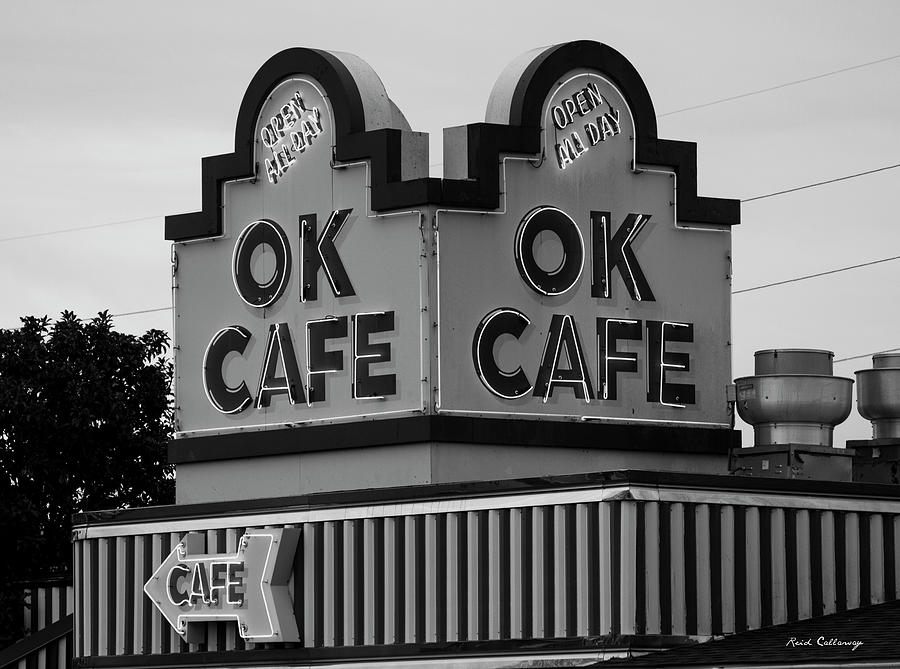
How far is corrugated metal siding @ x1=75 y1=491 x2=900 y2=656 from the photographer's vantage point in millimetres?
26547

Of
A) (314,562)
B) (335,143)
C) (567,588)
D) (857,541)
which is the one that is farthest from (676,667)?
(335,143)

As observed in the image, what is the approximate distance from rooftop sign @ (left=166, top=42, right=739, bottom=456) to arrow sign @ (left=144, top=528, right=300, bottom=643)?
7.33 feet

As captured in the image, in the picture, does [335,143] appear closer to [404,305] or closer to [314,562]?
→ [404,305]

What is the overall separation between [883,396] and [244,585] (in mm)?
10157

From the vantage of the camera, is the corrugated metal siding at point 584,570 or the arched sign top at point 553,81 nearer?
the corrugated metal siding at point 584,570

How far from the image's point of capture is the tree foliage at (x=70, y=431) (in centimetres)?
4466

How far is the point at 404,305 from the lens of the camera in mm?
30469

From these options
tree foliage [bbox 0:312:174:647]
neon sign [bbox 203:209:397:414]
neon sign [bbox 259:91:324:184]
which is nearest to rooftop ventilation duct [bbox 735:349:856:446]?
neon sign [bbox 203:209:397:414]

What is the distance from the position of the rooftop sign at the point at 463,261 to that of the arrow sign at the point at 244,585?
223 centimetres

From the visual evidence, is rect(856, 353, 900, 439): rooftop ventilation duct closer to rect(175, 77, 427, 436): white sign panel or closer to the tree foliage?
rect(175, 77, 427, 436): white sign panel

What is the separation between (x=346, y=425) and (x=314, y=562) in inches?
88.5

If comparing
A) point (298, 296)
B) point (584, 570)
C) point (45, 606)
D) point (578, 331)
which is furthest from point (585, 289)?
point (45, 606)

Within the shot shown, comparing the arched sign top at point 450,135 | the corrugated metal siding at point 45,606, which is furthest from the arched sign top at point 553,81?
the corrugated metal siding at point 45,606

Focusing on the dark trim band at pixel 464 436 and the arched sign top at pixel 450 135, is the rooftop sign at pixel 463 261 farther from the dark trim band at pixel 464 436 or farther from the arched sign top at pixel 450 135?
the dark trim band at pixel 464 436
